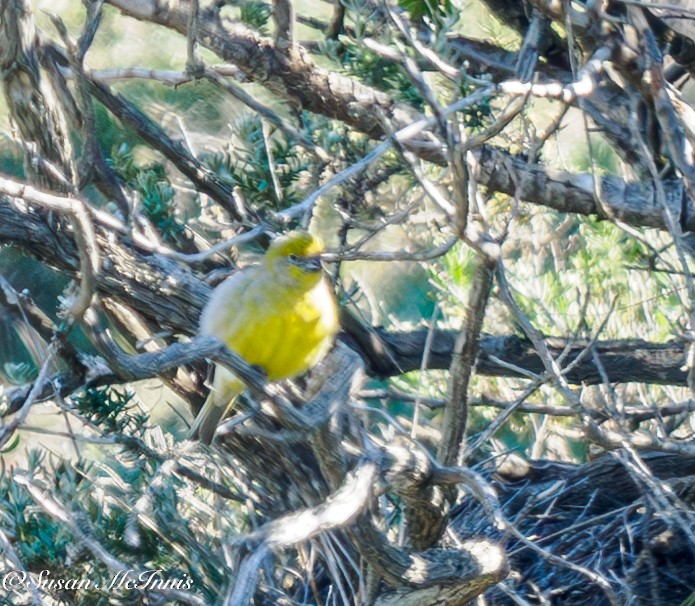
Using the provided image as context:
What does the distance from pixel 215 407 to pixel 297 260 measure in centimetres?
51

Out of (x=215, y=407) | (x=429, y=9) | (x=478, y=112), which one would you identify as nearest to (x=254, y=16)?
(x=429, y=9)

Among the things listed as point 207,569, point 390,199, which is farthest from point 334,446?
point 390,199

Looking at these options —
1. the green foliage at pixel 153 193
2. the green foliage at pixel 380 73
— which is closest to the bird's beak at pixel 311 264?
the green foliage at pixel 153 193

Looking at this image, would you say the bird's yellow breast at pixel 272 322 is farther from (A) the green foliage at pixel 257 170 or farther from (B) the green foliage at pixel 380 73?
(B) the green foliage at pixel 380 73

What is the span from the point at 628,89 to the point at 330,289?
113 centimetres

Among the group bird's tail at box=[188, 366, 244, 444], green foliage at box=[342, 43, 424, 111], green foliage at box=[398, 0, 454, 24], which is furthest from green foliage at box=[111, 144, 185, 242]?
green foliage at box=[398, 0, 454, 24]

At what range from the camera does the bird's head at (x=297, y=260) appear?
10.3 ft

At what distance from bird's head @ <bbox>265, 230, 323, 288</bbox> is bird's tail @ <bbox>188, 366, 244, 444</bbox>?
347mm

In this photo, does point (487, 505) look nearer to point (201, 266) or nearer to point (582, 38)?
point (582, 38)

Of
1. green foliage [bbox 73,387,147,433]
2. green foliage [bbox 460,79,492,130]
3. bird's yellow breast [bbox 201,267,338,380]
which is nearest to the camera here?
bird's yellow breast [bbox 201,267,338,380]

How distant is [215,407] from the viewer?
3.22 m

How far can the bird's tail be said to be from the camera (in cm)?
317

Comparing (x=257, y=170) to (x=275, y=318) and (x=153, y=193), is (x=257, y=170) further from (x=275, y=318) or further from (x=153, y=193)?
(x=275, y=318)

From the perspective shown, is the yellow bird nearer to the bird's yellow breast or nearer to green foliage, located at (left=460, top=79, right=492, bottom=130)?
the bird's yellow breast
